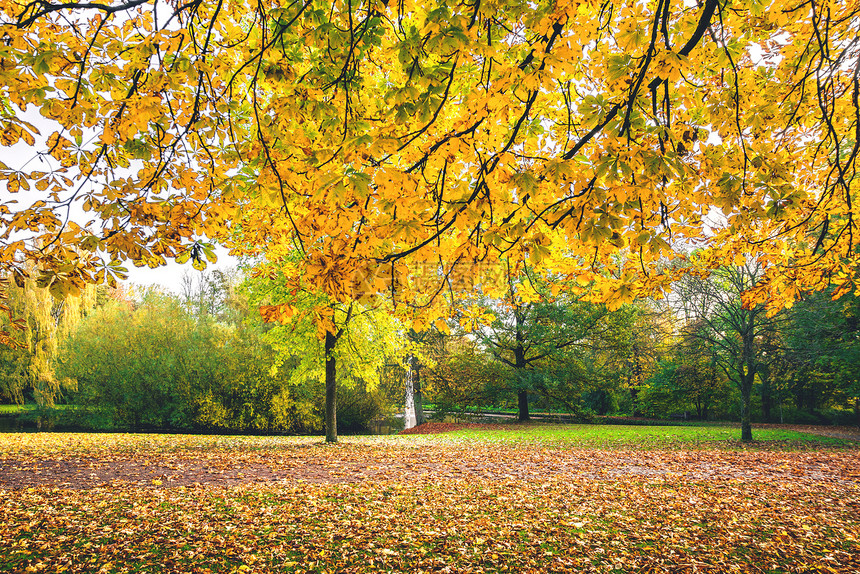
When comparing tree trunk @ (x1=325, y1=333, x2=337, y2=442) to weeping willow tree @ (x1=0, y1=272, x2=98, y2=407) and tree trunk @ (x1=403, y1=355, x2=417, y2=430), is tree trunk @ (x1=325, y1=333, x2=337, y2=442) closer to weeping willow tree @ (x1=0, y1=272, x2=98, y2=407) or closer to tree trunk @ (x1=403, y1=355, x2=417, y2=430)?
tree trunk @ (x1=403, y1=355, x2=417, y2=430)

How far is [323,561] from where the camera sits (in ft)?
11.9

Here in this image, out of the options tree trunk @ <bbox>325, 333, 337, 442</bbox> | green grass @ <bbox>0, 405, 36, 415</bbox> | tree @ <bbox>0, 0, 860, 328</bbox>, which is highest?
tree @ <bbox>0, 0, 860, 328</bbox>

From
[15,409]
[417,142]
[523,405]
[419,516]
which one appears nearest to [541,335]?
[523,405]

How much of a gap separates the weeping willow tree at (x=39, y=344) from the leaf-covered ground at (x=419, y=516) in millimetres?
11883

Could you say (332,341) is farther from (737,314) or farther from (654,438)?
(737,314)

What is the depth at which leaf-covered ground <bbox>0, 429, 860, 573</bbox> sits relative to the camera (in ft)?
11.9

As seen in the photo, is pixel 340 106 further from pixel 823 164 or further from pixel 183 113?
pixel 823 164

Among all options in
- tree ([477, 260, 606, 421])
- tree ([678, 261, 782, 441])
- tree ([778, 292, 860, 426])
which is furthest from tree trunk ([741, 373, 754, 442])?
tree ([477, 260, 606, 421])

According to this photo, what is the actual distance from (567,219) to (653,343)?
27.1 metres

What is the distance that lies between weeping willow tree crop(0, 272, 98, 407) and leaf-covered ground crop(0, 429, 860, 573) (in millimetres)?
11883

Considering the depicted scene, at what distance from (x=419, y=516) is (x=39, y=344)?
1962 centimetres

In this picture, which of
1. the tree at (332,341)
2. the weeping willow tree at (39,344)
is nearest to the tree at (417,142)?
the tree at (332,341)

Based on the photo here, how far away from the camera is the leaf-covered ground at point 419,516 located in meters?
Result: 3.61

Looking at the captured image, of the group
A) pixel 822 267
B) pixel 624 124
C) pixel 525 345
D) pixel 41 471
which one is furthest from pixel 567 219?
pixel 525 345
